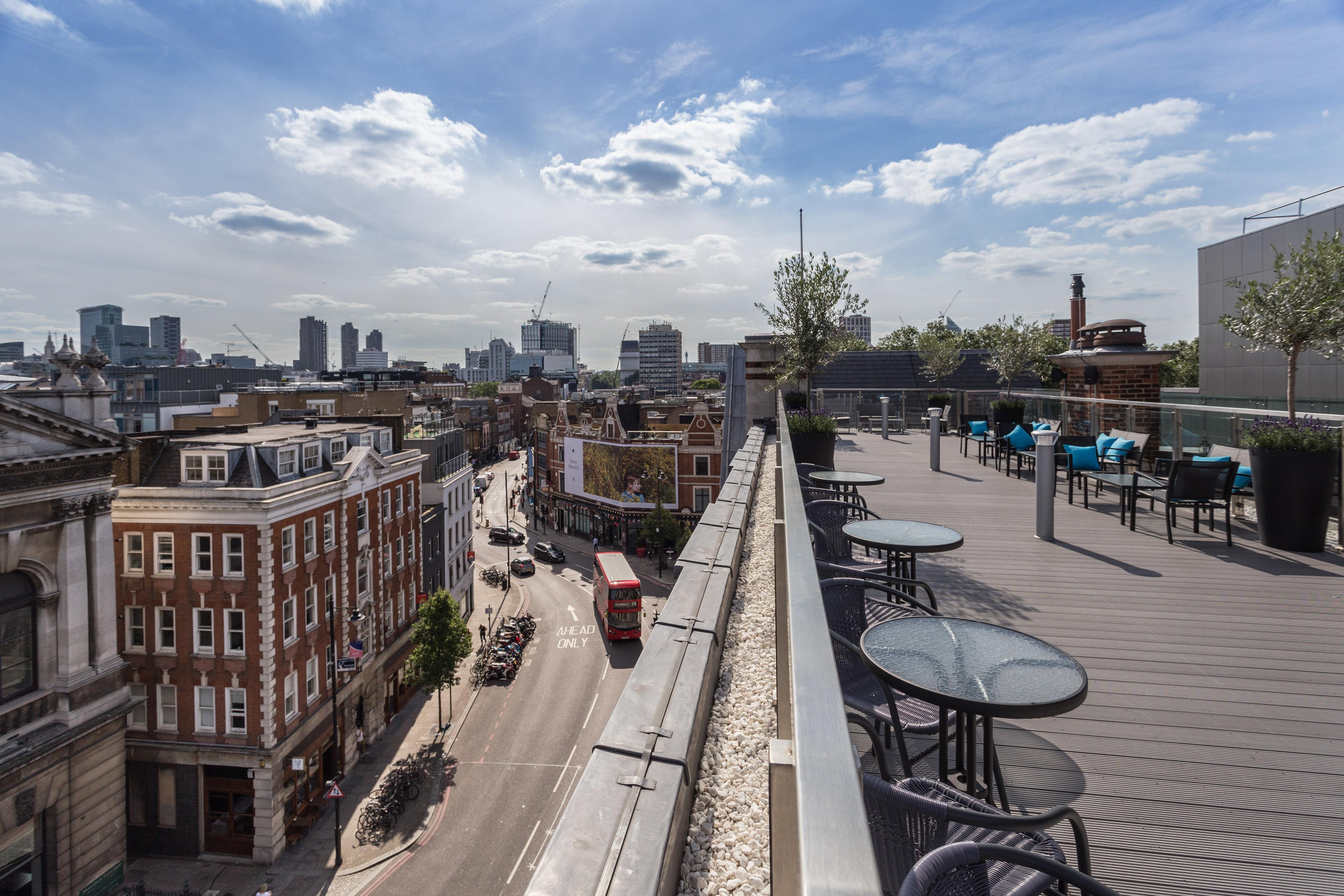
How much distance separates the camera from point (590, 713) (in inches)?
960

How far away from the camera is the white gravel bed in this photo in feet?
7.52

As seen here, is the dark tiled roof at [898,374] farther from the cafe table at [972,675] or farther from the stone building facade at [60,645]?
the cafe table at [972,675]

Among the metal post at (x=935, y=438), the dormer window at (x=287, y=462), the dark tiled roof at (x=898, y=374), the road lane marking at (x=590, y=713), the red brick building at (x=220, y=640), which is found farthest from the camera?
the dark tiled roof at (x=898, y=374)

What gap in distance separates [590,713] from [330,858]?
9.40 meters

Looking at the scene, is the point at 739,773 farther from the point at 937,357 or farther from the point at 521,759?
the point at 937,357

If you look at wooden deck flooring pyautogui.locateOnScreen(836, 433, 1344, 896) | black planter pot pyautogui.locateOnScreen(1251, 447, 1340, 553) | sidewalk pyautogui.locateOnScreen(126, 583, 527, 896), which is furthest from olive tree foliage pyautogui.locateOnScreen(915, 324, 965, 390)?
sidewalk pyautogui.locateOnScreen(126, 583, 527, 896)

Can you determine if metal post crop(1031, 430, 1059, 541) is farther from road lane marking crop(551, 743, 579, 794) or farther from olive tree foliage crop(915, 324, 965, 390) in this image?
olive tree foliage crop(915, 324, 965, 390)

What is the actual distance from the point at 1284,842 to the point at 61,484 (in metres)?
20.1

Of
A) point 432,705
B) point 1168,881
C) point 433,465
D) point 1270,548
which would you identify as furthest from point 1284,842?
point 433,465

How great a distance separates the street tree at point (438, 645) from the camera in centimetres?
2341

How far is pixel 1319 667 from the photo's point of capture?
3797mm

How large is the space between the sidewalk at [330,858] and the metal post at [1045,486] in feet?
61.2

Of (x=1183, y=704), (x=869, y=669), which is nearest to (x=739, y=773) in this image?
(x=869, y=669)

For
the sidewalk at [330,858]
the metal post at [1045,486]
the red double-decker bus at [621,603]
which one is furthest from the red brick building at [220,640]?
the metal post at [1045,486]
